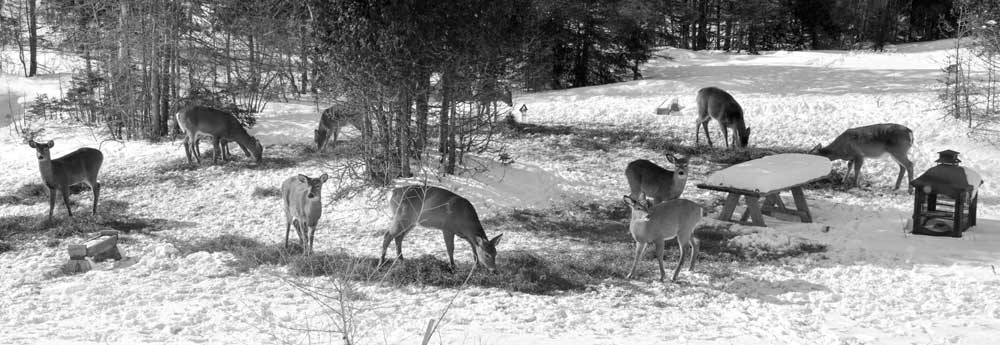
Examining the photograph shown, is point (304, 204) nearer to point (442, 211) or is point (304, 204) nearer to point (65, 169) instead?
point (442, 211)

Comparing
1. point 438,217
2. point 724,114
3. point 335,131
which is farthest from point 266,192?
point 724,114

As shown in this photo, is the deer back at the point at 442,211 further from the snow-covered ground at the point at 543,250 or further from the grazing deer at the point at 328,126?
the grazing deer at the point at 328,126

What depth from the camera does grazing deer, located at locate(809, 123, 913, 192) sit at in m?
13.4

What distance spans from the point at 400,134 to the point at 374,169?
0.71 m

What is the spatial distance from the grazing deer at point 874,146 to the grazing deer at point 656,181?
3528 mm

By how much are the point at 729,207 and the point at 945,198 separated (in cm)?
276

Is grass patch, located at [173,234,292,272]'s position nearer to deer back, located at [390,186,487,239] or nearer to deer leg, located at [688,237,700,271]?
deer back, located at [390,186,487,239]

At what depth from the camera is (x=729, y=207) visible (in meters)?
12.0

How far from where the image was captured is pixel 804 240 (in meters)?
10.9

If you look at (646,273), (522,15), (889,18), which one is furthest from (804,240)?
(889,18)

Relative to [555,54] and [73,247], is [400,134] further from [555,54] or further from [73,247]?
[555,54]

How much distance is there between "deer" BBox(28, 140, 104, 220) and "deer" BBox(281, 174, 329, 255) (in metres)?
4.12

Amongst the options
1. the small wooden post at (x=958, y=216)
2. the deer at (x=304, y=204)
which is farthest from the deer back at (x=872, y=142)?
the deer at (x=304, y=204)

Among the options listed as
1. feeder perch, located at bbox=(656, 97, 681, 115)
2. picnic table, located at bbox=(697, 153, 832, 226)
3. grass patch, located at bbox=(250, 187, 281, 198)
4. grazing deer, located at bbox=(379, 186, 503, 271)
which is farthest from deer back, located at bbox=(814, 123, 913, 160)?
grass patch, located at bbox=(250, 187, 281, 198)
